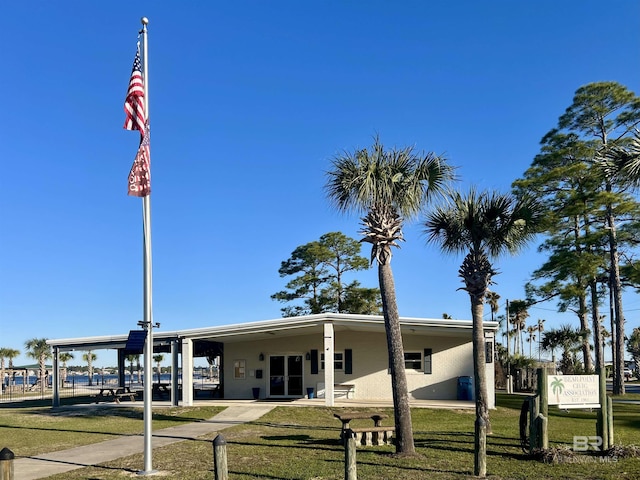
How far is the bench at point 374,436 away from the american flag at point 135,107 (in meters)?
7.77

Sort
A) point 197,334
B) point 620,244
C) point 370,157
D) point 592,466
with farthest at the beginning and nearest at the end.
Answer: point 620,244, point 197,334, point 370,157, point 592,466

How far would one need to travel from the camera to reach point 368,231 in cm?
1311

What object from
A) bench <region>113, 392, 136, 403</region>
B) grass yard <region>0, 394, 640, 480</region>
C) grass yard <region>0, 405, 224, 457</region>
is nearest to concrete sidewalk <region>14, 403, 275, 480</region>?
grass yard <region>0, 394, 640, 480</region>

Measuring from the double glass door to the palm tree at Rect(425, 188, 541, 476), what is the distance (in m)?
12.9

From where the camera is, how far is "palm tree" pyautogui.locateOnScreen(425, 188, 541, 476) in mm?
14766

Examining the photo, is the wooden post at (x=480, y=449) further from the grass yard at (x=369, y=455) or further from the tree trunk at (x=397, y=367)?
the tree trunk at (x=397, y=367)

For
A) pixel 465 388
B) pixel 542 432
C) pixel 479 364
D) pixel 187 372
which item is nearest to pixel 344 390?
pixel 465 388

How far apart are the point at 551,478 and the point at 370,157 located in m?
7.09

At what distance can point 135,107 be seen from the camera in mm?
10969

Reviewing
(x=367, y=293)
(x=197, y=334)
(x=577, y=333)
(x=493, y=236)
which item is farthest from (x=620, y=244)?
(x=197, y=334)

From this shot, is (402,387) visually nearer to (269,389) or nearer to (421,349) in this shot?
(421,349)

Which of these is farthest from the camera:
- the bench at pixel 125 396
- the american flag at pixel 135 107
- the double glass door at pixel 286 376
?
the double glass door at pixel 286 376

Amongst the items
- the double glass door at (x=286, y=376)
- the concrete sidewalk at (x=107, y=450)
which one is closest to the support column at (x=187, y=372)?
the concrete sidewalk at (x=107, y=450)

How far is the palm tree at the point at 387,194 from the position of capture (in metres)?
12.6
